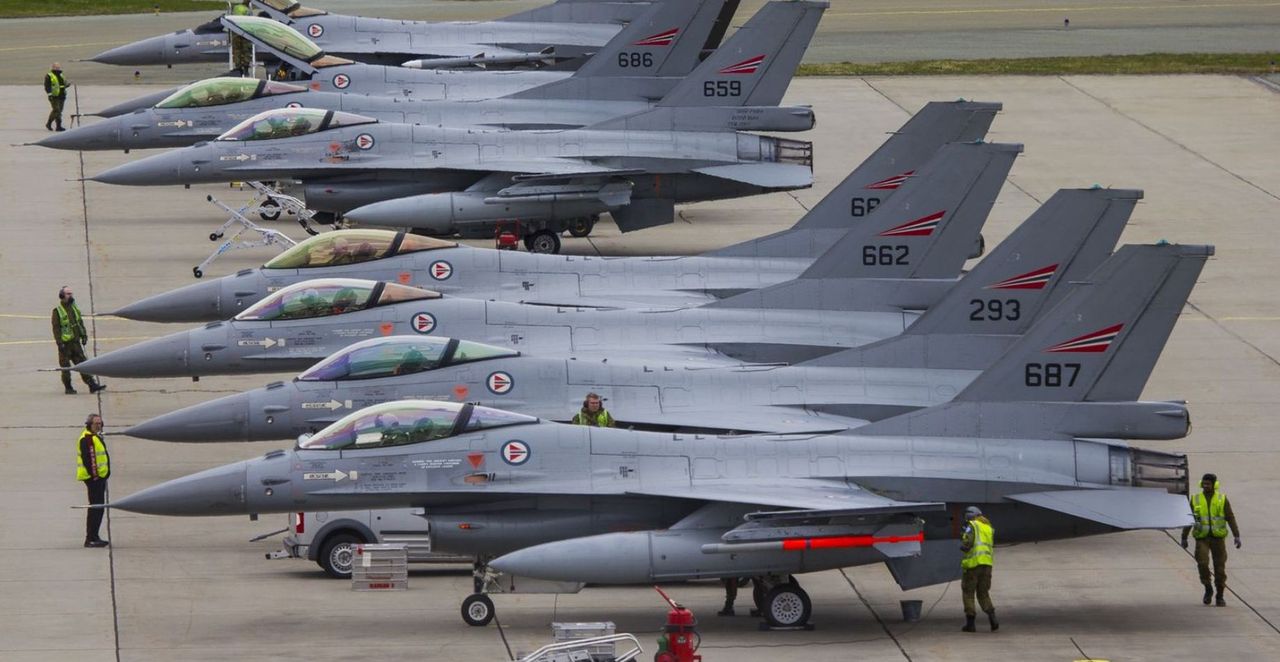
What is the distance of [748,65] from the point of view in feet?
125

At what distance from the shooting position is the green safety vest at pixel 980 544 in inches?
842

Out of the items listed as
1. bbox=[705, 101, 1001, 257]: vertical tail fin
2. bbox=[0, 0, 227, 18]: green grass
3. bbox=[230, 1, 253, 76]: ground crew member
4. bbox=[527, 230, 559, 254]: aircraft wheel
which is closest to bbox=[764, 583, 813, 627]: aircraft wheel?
bbox=[705, 101, 1001, 257]: vertical tail fin

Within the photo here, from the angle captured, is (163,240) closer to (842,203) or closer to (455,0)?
(842,203)

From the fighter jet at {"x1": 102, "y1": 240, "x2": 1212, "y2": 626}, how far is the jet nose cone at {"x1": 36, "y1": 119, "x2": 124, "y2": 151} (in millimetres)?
18892

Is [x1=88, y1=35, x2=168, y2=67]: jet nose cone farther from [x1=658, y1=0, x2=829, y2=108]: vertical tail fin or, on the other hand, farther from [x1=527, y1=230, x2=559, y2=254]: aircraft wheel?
[x1=658, y1=0, x2=829, y2=108]: vertical tail fin

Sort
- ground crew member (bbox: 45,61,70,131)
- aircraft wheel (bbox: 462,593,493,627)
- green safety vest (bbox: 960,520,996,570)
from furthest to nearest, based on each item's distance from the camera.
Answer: ground crew member (bbox: 45,61,70,131) → aircraft wheel (bbox: 462,593,493,627) → green safety vest (bbox: 960,520,996,570)

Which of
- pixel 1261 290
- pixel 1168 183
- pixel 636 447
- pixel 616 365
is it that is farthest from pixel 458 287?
pixel 1168 183

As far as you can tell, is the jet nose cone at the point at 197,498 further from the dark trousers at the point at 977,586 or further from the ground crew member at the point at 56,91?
the ground crew member at the point at 56,91

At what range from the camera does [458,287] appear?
2962 centimetres

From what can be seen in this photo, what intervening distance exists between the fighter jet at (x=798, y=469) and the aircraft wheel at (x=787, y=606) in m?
0.01

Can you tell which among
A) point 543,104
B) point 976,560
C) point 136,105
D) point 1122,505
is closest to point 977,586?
point 976,560

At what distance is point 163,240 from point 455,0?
90.1 ft

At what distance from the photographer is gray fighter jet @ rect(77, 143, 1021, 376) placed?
2722 centimetres

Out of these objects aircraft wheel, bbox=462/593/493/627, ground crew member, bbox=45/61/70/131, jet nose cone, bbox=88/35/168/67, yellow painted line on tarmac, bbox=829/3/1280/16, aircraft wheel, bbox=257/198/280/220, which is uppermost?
yellow painted line on tarmac, bbox=829/3/1280/16
